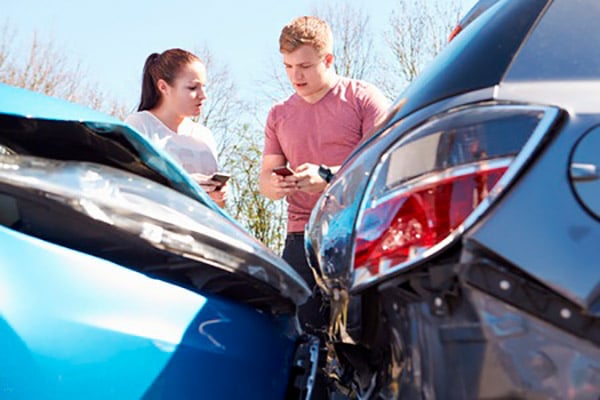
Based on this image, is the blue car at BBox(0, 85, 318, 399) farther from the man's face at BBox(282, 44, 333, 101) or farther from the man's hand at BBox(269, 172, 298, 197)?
the man's face at BBox(282, 44, 333, 101)

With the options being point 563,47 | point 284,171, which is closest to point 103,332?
point 563,47

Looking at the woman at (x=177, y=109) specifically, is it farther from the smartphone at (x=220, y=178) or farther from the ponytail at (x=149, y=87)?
the smartphone at (x=220, y=178)

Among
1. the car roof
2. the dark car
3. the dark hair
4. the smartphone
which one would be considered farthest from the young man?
the dark car

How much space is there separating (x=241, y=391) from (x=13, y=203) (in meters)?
0.54

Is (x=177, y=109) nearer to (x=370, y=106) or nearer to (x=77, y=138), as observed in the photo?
(x=370, y=106)

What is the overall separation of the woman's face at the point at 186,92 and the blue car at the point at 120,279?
183cm

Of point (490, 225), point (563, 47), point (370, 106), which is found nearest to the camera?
point (490, 225)

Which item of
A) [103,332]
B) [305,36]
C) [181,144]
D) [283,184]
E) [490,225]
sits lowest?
[103,332]

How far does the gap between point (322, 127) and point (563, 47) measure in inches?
80.0

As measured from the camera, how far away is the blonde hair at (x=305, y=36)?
315cm

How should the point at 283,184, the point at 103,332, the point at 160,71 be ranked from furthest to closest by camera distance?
the point at 160,71 < the point at 283,184 < the point at 103,332

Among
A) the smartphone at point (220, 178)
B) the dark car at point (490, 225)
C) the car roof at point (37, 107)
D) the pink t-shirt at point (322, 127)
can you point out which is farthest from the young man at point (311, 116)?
the dark car at point (490, 225)

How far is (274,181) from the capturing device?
2902 millimetres

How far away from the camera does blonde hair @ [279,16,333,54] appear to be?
3154mm
